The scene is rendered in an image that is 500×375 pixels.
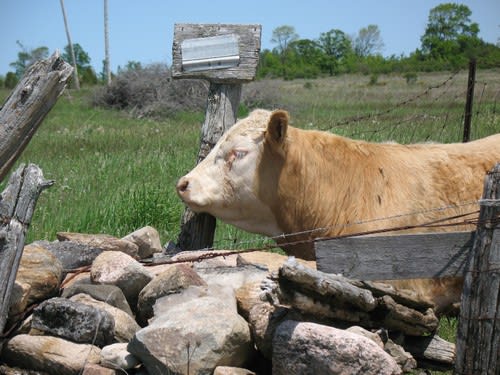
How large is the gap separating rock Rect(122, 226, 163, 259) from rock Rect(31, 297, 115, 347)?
203 cm

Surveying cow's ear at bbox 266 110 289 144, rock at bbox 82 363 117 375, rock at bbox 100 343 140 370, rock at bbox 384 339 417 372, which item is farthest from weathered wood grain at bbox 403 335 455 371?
cow's ear at bbox 266 110 289 144

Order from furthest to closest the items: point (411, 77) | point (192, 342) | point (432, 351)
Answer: point (411, 77) < point (432, 351) < point (192, 342)

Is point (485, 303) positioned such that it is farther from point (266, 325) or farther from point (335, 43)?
point (335, 43)

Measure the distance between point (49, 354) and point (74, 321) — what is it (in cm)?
27

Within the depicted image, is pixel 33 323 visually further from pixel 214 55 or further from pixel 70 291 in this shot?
pixel 214 55

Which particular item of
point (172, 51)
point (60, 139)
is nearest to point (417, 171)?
point (172, 51)

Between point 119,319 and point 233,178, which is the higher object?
point 233,178

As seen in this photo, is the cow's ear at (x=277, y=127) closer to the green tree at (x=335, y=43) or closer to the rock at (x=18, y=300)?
the rock at (x=18, y=300)

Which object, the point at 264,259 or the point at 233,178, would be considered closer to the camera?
the point at 264,259

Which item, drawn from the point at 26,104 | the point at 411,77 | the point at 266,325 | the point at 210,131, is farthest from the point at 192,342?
the point at 411,77

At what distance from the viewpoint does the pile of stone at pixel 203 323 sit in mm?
4316

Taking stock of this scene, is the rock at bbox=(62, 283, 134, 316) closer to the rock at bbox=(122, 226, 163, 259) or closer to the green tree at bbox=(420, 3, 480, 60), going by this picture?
the rock at bbox=(122, 226, 163, 259)

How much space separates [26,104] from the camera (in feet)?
15.5

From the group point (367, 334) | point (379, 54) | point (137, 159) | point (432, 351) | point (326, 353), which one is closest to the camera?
point (326, 353)
